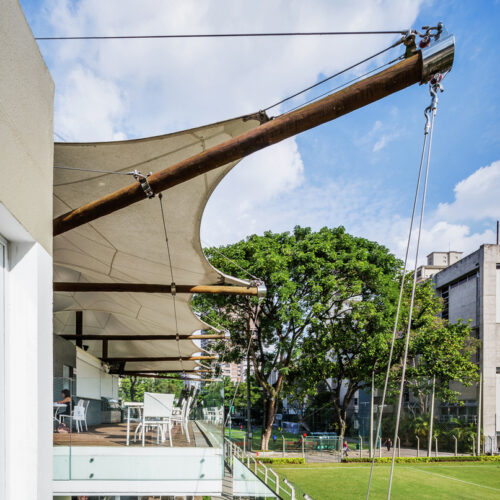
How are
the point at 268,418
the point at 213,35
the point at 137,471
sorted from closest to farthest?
1. the point at 213,35
2. the point at 137,471
3. the point at 268,418

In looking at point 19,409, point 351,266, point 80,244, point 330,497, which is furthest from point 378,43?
point 351,266

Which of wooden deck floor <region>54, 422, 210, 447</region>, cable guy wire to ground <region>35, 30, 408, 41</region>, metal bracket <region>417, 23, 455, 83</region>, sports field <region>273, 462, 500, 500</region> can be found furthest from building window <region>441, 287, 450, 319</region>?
metal bracket <region>417, 23, 455, 83</region>

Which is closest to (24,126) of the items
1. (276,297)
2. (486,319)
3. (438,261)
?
(276,297)

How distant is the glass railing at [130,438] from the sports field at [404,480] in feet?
19.7

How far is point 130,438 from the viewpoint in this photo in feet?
22.7

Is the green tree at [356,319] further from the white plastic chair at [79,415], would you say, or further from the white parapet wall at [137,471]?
the white plastic chair at [79,415]

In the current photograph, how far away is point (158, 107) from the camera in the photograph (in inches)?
239

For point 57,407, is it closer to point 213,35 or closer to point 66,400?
point 66,400

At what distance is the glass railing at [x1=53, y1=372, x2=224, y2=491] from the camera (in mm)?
6219

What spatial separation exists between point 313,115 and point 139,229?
4310 millimetres

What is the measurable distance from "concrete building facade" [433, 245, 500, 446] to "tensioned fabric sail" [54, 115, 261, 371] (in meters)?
23.2

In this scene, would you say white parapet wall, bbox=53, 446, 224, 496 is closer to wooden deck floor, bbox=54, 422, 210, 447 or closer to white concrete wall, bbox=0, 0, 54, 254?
wooden deck floor, bbox=54, 422, 210, 447

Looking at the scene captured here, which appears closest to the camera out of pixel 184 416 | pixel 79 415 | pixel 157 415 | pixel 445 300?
pixel 79 415

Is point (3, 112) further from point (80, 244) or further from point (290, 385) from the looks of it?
point (290, 385)
